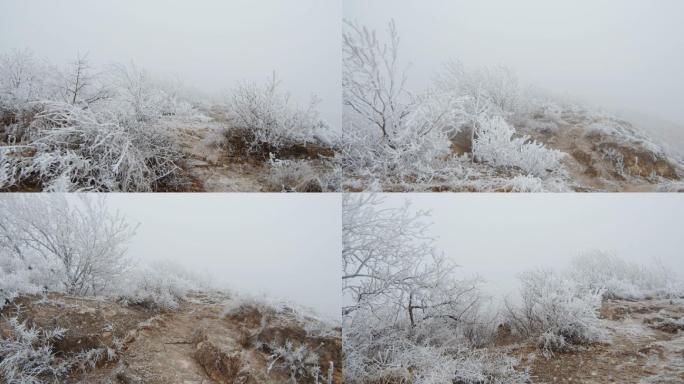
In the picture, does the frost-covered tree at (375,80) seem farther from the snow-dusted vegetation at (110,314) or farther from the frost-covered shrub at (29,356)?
the frost-covered shrub at (29,356)

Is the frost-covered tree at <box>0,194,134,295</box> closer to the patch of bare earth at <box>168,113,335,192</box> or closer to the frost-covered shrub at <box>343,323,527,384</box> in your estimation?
the patch of bare earth at <box>168,113,335,192</box>

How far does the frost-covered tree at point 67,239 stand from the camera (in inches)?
104

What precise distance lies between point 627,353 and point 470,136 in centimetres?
136

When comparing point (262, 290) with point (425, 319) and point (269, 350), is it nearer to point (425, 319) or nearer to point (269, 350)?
point (269, 350)

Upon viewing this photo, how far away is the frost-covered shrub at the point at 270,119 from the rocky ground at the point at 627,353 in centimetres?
161

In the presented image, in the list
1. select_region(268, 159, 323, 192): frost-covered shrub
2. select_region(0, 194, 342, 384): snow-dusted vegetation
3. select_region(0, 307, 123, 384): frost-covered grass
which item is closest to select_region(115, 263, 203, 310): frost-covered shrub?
select_region(0, 194, 342, 384): snow-dusted vegetation

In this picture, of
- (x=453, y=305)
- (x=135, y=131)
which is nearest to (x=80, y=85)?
(x=135, y=131)

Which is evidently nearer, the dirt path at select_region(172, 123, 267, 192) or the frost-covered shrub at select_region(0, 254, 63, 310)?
the frost-covered shrub at select_region(0, 254, 63, 310)

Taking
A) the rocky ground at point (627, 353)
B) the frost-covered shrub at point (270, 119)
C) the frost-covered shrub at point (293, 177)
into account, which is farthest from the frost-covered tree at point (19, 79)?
the rocky ground at point (627, 353)

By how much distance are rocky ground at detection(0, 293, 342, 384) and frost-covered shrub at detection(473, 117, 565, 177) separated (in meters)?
1.29

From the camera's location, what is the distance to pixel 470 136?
2939mm

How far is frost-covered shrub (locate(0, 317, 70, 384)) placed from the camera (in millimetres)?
2516

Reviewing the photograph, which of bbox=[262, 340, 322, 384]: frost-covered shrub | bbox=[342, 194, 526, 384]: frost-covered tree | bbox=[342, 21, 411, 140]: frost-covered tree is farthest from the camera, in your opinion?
bbox=[342, 21, 411, 140]: frost-covered tree

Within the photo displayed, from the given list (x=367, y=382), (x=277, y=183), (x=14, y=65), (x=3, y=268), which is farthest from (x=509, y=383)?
(x=14, y=65)
